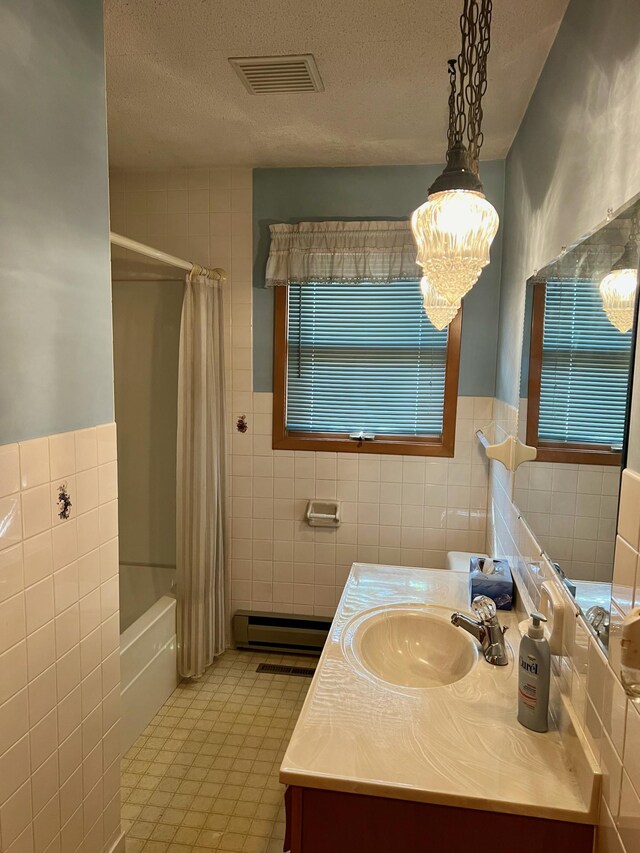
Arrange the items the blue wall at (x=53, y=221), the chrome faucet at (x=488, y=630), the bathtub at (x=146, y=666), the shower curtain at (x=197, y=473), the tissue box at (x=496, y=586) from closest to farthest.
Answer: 1. the blue wall at (x=53, y=221)
2. the chrome faucet at (x=488, y=630)
3. the tissue box at (x=496, y=586)
4. the bathtub at (x=146, y=666)
5. the shower curtain at (x=197, y=473)

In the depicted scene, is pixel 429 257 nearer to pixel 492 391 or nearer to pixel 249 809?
pixel 492 391

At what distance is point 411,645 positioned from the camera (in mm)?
1877

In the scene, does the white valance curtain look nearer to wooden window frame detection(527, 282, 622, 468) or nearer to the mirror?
wooden window frame detection(527, 282, 622, 468)

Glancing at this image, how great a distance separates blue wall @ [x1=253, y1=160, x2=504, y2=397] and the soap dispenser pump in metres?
1.85

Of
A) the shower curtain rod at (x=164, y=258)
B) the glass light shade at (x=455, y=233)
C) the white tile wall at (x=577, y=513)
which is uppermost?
the shower curtain rod at (x=164, y=258)

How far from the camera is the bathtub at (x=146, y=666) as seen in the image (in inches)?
94.2

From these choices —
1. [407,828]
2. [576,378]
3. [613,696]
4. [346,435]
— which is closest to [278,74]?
[576,378]

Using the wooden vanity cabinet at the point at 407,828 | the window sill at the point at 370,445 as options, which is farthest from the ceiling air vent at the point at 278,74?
the wooden vanity cabinet at the point at 407,828

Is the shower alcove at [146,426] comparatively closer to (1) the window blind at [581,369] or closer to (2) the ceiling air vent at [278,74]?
(2) the ceiling air vent at [278,74]

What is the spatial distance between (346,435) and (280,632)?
118 centimetres

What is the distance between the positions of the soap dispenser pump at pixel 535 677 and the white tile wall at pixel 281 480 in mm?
1761

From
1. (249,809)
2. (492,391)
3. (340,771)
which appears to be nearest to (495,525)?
(492,391)

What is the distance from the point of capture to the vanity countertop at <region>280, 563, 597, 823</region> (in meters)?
1.13

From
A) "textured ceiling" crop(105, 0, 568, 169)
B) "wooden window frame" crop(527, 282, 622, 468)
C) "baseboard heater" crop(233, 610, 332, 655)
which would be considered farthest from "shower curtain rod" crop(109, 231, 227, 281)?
Answer: "baseboard heater" crop(233, 610, 332, 655)
